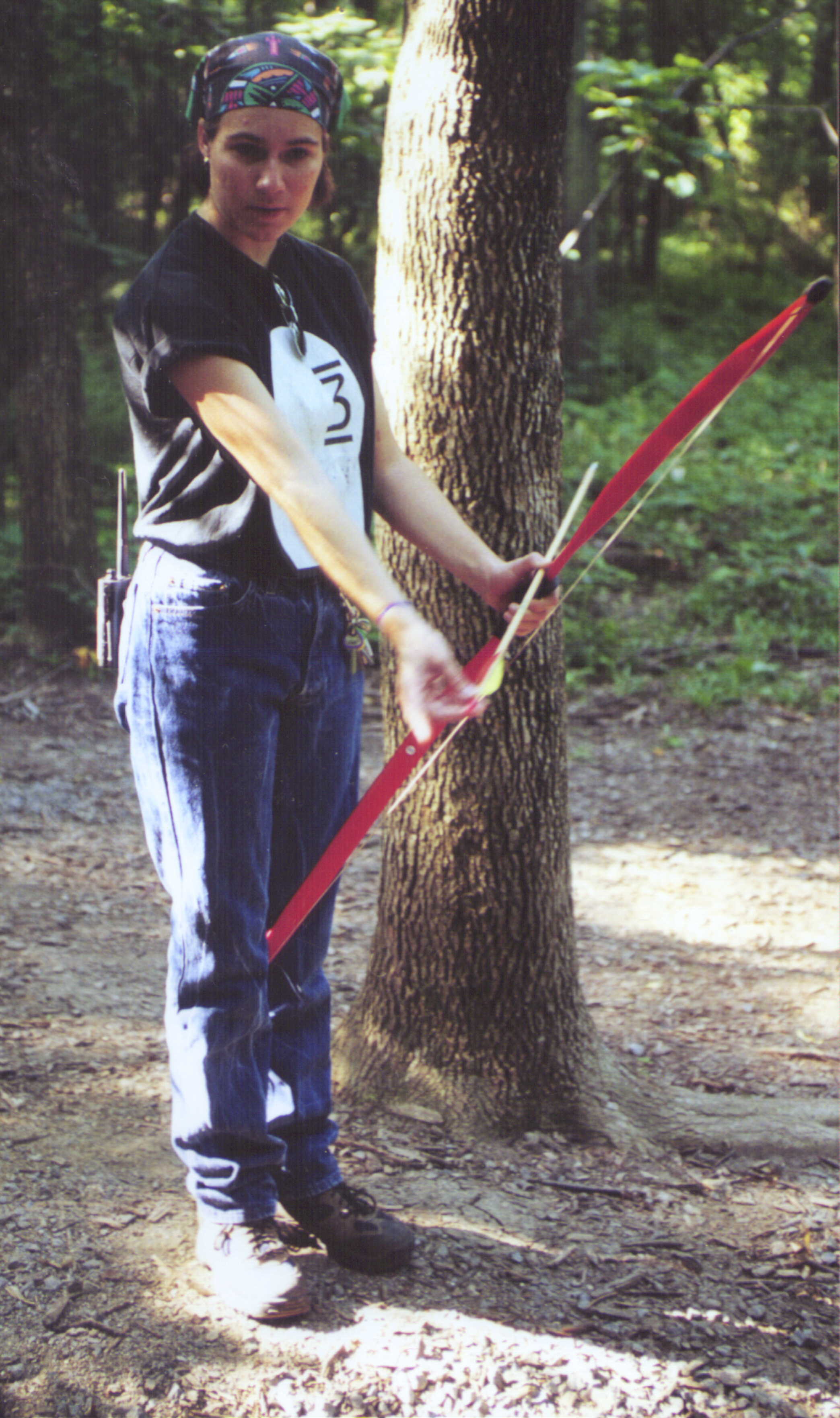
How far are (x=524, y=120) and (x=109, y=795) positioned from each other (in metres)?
3.58

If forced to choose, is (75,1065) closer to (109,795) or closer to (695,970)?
(695,970)

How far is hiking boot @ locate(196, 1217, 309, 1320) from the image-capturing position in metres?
1.92

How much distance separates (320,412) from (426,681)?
1.91 feet

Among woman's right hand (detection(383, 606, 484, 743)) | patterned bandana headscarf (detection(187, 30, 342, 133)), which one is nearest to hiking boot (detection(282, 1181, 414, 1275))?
woman's right hand (detection(383, 606, 484, 743))

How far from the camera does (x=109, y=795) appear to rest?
5.09 m

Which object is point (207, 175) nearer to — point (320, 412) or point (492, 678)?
point (320, 412)

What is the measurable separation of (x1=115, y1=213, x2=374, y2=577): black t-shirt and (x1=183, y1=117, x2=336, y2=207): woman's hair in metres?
0.12

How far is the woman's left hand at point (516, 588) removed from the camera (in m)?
1.95

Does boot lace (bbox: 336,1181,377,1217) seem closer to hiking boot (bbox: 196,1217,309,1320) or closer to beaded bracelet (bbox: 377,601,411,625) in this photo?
hiking boot (bbox: 196,1217,309,1320)

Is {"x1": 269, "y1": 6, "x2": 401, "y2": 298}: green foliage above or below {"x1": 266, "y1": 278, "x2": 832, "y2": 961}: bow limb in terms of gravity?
above

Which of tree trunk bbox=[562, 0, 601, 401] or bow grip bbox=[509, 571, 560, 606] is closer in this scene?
bow grip bbox=[509, 571, 560, 606]

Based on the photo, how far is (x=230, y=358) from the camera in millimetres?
1651

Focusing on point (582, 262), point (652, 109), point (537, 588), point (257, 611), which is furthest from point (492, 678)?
point (582, 262)

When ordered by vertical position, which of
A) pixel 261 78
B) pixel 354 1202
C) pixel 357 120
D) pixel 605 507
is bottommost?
pixel 354 1202
